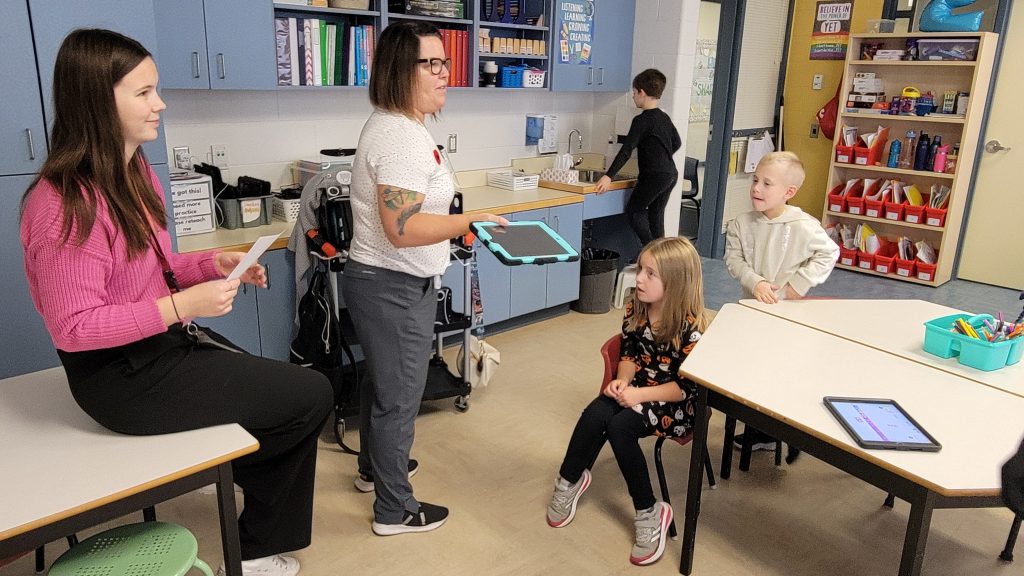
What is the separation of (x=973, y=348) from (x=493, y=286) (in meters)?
2.38

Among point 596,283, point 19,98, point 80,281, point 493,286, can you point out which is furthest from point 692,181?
point 80,281

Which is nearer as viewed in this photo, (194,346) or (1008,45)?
(194,346)

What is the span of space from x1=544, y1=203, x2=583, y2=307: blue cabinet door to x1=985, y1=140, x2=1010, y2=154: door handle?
320 cm

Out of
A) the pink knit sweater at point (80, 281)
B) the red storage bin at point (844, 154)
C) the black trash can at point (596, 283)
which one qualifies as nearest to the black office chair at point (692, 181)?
the red storage bin at point (844, 154)

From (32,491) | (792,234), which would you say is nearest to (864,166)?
(792,234)

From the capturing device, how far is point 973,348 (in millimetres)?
2088

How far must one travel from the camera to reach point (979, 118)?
207 inches

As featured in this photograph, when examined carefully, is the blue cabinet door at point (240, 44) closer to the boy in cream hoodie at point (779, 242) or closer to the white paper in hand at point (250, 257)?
the white paper in hand at point (250, 257)

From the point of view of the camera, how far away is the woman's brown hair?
6.43 ft

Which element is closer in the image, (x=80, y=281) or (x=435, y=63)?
(x=80, y=281)

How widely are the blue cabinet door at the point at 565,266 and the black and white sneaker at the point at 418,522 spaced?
2.03m

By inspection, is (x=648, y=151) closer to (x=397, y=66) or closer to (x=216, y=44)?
(x=216, y=44)

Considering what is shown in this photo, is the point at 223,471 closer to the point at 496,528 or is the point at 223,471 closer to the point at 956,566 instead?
the point at 496,528

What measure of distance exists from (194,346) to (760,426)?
1.41m
